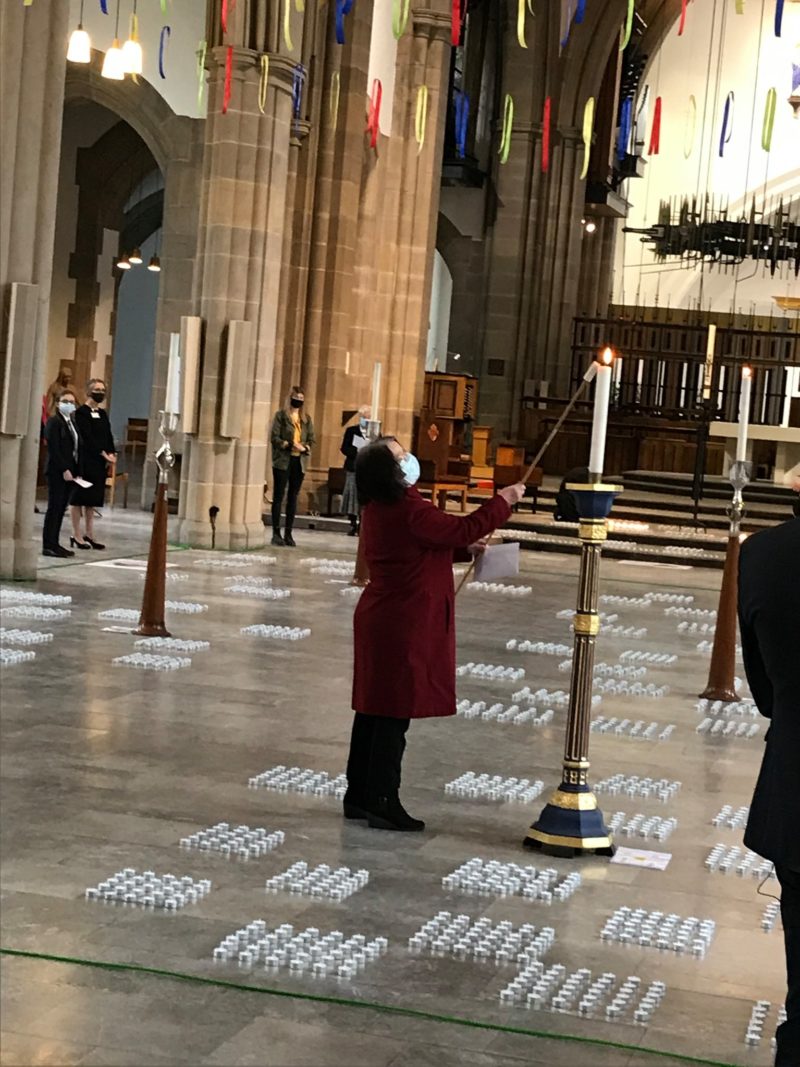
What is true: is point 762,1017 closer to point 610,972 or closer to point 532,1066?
point 610,972

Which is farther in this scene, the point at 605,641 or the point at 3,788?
the point at 605,641

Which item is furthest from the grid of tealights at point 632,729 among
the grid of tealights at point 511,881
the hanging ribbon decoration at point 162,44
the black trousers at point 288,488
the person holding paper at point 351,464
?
the hanging ribbon decoration at point 162,44

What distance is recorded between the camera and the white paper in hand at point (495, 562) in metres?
6.07

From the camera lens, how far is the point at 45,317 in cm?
1259

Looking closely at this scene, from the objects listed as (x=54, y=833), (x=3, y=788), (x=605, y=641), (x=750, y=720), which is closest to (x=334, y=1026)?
(x=54, y=833)

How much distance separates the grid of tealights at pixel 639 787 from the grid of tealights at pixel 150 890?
2.42 metres

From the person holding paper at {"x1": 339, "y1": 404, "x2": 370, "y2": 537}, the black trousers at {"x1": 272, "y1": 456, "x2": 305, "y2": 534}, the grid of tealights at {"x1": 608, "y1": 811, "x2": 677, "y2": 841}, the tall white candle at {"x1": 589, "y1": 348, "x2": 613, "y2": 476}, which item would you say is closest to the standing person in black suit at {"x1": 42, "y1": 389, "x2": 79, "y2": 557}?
the black trousers at {"x1": 272, "y1": 456, "x2": 305, "y2": 534}

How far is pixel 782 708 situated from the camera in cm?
359

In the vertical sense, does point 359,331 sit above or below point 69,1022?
above

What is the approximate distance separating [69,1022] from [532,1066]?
1.11 metres

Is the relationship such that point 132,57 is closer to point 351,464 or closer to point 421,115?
point 351,464

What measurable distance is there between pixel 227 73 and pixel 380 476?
1117cm

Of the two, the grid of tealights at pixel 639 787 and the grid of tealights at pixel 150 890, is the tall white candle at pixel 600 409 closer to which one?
the grid of tealights at pixel 639 787

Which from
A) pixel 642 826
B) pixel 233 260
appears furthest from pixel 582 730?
pixel 233 260
